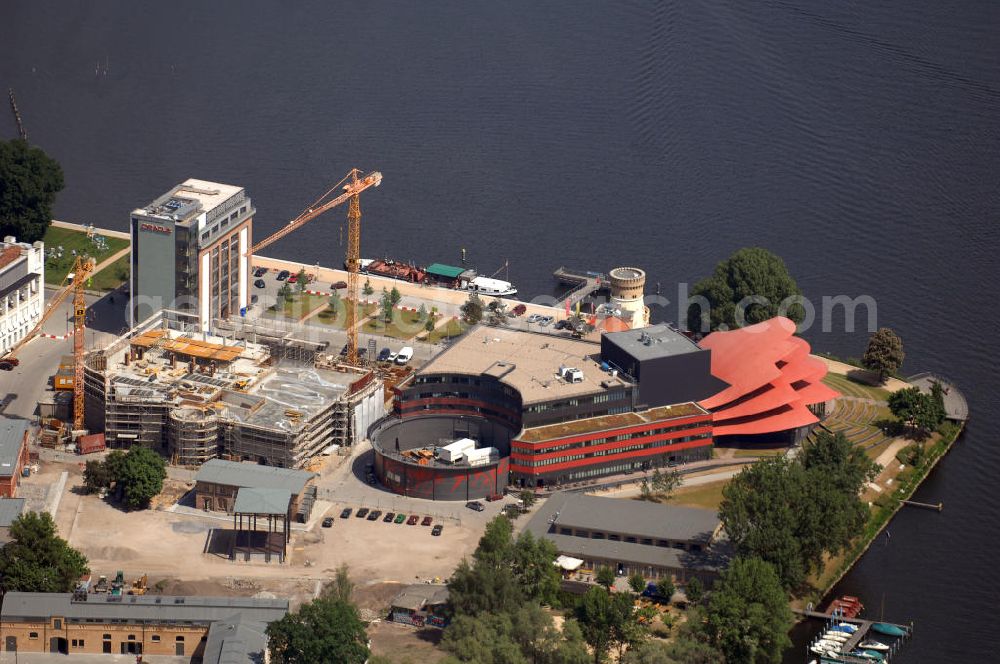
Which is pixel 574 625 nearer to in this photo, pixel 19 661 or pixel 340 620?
pixel 340 620

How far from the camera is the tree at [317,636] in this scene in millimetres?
193125

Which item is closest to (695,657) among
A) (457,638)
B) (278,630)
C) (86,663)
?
(457,638)

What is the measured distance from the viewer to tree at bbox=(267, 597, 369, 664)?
7603 inches

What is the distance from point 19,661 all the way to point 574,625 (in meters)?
51.0

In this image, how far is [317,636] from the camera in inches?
7643

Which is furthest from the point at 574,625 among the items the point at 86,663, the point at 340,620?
the point at 86,663

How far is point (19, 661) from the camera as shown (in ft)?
655

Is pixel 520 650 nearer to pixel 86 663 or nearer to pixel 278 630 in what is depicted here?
pixel 278 630

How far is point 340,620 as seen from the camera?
195125 millimetres

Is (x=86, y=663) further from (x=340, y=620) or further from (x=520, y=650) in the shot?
(x=520, y=650)

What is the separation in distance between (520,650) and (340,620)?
16.4 m

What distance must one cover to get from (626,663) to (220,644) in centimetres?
3672

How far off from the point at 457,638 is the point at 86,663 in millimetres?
34199

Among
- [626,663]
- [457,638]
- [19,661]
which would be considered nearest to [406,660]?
[457,638]
